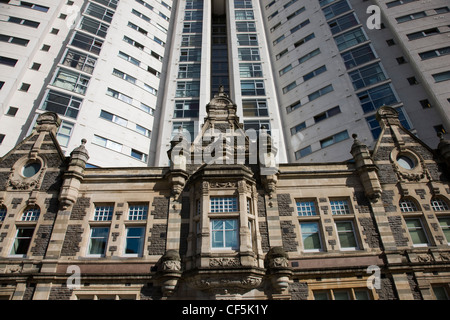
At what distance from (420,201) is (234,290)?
11648 millimetres

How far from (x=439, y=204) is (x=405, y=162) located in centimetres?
298

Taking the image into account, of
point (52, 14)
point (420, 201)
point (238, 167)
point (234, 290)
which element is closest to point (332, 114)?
point (420, 201)

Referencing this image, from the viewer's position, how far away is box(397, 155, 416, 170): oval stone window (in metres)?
18.1

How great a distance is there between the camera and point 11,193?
16766 millimetres

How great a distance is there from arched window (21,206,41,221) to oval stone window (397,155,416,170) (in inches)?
844

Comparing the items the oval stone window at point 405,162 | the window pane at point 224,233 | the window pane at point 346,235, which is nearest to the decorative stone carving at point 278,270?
the window pane at point 224,233

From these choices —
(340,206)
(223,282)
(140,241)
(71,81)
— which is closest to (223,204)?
(223,282)

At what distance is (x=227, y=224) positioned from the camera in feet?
49.9

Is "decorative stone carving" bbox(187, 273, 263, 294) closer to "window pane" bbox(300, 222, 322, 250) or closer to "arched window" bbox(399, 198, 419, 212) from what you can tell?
"window pane" bbox(300, 222, 322, 250)

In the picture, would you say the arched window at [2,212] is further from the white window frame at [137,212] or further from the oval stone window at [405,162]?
the oval stone window at [405,162]

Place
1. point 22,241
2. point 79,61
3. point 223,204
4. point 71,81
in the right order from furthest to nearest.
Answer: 1. point 79,61
2. point 71,81
3. point 223,204
4. point 22,241

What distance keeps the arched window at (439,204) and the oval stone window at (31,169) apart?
76.1ft

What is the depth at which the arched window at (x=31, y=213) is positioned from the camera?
16266 mm

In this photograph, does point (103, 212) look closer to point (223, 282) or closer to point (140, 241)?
point (140, 241)
